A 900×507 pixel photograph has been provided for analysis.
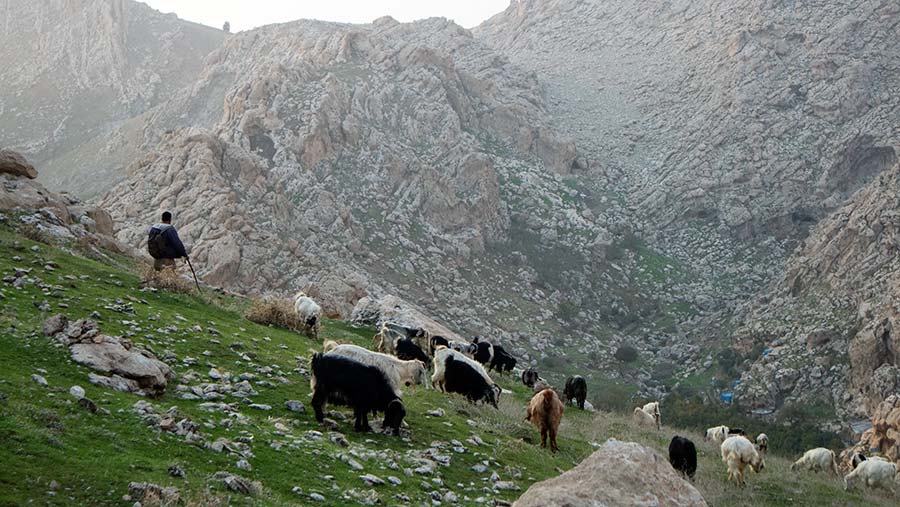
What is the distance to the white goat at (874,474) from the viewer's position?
18641 millimetres

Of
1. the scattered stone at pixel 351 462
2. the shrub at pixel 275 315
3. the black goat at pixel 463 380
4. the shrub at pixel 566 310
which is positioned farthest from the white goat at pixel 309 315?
the shrub at pixel 566 310

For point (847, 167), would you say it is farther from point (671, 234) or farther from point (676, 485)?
point (676, 485)

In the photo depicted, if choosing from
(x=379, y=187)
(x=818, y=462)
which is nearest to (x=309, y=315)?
(x=818, y=462)

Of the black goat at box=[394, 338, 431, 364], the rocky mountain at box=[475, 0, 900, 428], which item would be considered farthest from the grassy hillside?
the rocky mountain at box=[475, 0, 900, 428]

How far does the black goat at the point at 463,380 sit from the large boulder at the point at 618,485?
896 centimetres

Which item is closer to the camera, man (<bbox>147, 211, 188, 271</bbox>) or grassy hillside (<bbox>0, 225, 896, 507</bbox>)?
grassy hillside (<bbox>0, 225, 896, 507</bbox>)

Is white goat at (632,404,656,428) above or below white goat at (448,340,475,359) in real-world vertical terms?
below

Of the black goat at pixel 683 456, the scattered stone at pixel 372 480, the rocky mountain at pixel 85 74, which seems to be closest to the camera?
the scattered stone at pixel 372 480

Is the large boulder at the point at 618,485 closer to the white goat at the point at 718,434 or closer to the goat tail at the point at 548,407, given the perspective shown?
the goat tail at the point at 548,407

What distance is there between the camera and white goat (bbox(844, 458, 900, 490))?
61.2 ft

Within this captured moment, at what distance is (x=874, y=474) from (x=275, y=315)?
51.3 feet

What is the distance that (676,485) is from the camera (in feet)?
25.7

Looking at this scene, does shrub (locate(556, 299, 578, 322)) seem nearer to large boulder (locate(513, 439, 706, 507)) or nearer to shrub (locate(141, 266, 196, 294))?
shrub (locate(141, 266, 196, 294))

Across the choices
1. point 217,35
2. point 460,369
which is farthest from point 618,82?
point 460,369
